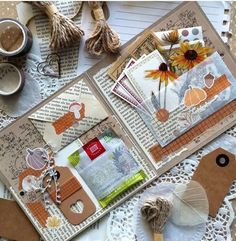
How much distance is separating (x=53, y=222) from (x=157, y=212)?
21cm

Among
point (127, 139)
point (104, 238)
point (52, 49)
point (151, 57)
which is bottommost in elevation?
point (104, 238)

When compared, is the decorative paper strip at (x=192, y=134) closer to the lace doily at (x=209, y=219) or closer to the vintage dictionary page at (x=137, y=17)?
the lace doily at (x=209, y=219)

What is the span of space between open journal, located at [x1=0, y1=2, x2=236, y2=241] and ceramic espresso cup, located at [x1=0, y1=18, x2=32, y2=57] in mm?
113

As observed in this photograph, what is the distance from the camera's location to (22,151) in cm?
109

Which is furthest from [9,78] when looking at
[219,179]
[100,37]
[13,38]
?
[219,179]

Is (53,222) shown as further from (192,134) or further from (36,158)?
(192,134)

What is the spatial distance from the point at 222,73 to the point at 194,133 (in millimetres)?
127

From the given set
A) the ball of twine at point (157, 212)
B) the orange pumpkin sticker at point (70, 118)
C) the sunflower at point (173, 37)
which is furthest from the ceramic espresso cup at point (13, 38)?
the ball of twine at point (157, 212)

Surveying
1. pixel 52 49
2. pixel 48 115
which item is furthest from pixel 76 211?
pixel 52 49

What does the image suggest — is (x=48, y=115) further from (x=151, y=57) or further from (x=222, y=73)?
(x=222, y=73)

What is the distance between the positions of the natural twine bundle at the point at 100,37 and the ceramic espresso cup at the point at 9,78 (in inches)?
5.8

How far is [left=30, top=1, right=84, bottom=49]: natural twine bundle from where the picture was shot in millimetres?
1064

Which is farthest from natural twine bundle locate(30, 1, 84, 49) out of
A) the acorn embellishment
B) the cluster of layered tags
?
the acorn embellishment

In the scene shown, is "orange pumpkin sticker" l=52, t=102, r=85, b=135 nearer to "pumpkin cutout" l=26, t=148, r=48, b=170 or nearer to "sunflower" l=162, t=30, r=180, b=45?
"pumpkin cutout" l=26, t=148, r=48, b=170
